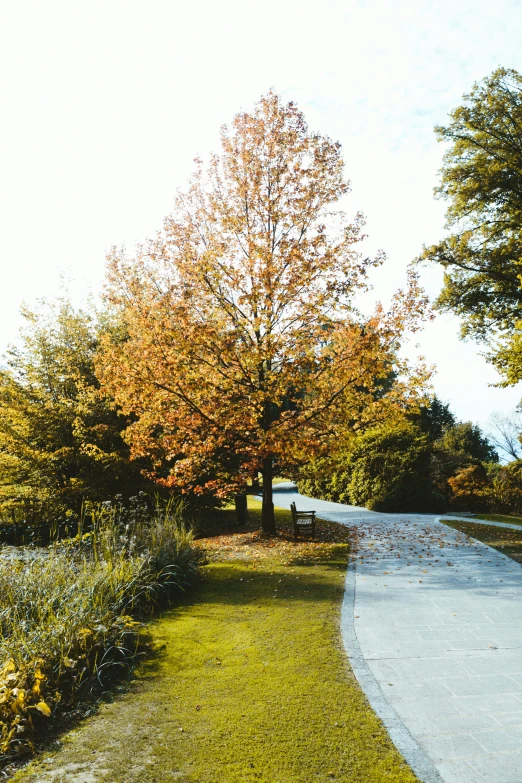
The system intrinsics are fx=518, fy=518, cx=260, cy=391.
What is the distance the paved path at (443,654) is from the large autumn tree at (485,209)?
1240cm

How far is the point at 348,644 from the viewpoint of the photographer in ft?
18.1

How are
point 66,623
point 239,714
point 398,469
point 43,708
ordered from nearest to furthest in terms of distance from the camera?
point 43,708, point 239,714, point 66,623, point 398,469

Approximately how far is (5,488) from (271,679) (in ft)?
39.0

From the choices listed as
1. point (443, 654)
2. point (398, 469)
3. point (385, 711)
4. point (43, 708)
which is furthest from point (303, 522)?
point (43, 708)

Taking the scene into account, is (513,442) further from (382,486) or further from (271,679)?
(271,679)

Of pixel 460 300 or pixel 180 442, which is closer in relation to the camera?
pixel 180 442

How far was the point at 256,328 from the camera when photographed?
11164 millimetres

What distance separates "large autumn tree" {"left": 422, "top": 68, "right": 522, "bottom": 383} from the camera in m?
19.2

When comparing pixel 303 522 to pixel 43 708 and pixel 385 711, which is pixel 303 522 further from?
pixel 43 708

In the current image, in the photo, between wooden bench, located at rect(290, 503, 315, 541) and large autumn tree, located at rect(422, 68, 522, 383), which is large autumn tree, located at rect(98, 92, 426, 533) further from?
large autumn tree, located at rect(422, 68, 522, 383)

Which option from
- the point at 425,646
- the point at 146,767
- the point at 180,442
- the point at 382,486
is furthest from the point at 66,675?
the point at 382,486

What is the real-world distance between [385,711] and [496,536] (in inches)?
Result: 367

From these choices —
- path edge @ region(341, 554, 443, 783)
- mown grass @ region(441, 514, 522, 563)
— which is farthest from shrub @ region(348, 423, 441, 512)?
path edge @ region(341, 554, 443, 783)

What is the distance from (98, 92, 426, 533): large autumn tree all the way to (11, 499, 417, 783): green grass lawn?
15.7 ft
